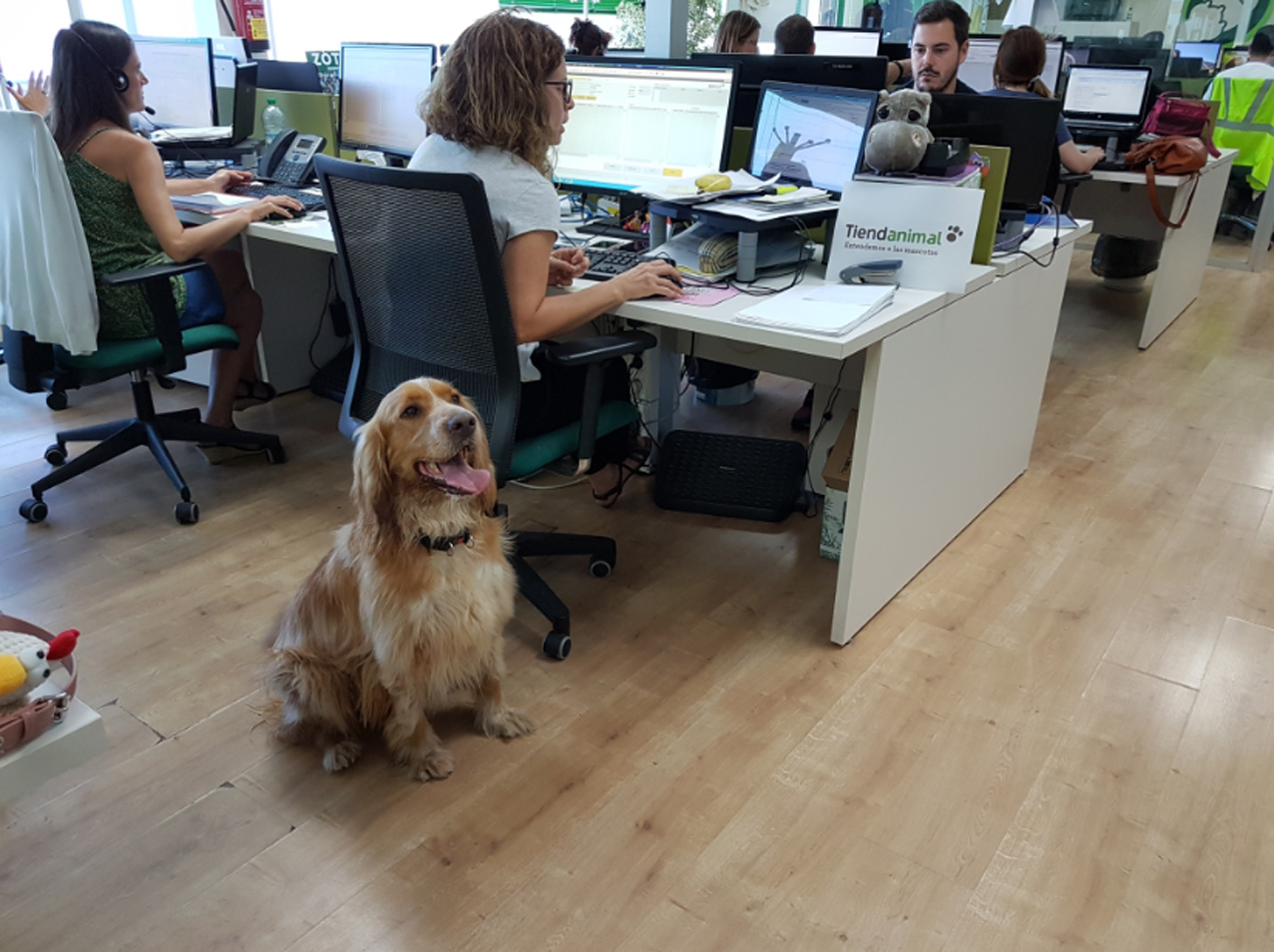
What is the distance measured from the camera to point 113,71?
2.31 meters

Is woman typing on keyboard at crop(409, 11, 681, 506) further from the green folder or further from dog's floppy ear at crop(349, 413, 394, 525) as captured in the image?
the green folder

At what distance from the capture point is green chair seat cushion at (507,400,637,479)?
70.6 inches

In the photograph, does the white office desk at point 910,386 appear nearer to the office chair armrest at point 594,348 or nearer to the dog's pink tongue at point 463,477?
the office chair armrest at point 594,348

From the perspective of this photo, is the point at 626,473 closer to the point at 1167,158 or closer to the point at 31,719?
the point at 31,719

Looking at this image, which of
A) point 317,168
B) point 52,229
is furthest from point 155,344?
point 317,168

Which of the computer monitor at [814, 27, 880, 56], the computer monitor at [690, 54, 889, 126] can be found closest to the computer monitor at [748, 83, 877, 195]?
the computer monitor at [690, 54, 889, 126]

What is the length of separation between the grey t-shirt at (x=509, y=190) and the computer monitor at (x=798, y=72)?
96 cm

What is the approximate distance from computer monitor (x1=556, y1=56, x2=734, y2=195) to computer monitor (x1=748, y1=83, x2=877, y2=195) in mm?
130

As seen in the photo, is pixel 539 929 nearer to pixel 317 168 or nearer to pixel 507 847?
pixel 507 847

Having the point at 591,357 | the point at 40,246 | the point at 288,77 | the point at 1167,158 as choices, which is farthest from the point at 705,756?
the point at 1167,158

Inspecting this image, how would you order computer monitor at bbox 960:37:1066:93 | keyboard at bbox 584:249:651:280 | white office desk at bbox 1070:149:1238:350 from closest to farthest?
keyboard at bbox 584:249:651:280 → white office desk at bbox 1070:149:1238:350 → computer monitor at bbox 960:37:1066:93

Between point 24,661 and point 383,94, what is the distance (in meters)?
2.57

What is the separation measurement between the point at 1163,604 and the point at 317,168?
2096 millimetres

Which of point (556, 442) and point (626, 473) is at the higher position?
point (556, 442)
